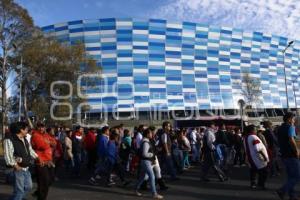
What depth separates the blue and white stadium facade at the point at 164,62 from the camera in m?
68.9

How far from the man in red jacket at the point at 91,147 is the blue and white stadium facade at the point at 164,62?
49.4 meters

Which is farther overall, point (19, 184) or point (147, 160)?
point (147, 160)

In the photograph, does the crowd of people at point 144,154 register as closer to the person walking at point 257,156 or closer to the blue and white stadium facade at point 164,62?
the person walking at point 257,156

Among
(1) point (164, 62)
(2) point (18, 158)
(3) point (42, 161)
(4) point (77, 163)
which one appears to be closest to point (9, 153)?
(2) point (18, 158)

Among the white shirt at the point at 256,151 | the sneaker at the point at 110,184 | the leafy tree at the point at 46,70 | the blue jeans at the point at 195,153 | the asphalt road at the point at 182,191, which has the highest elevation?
the leafy tree at the point at 46,70

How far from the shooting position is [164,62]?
72.1 m

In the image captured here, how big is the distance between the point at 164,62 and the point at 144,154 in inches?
2445

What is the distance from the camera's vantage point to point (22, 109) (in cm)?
3922

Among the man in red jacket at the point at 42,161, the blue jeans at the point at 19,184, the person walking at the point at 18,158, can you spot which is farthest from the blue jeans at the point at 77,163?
the blue jeans at the point at 19,184

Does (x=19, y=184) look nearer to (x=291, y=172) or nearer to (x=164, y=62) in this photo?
(x=291, y=172)

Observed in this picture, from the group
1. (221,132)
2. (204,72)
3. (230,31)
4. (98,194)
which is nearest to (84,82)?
(221,132)

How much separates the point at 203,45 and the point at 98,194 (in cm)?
6670

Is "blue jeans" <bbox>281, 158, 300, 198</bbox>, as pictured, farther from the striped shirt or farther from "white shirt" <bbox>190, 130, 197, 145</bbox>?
"white shirt" <bbox>190, 130, 197, 145</bbox>

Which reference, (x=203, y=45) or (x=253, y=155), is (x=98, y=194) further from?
(x=203, y=45)
